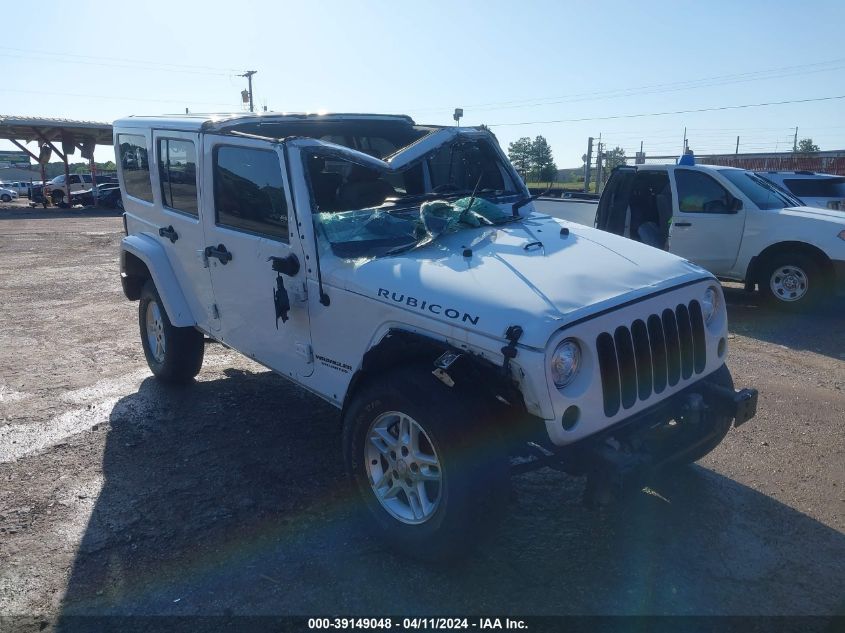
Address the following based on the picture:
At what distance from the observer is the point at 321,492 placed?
409 centimetres

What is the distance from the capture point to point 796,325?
7961mm

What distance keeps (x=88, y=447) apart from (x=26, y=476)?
472mm

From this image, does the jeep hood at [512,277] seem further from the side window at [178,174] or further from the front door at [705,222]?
the front door at [705,222]

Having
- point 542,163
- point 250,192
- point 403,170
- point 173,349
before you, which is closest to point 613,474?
point 403,170

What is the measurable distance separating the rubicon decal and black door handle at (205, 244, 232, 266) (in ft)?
5.00

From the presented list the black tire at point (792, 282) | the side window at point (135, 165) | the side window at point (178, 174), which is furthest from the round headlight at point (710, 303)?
the black tire at point (792, 282)

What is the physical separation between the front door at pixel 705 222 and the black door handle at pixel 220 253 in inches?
248

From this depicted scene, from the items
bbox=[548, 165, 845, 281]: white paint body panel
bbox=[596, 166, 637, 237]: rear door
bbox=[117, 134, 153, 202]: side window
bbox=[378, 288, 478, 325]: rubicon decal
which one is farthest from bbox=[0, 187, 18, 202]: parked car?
bbox=[378, 288, 478, 325]: rubicon decal

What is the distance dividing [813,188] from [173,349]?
39.7ft

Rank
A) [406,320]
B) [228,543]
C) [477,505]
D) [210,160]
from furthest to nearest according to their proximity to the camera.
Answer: [210,160] → [228,543] → [406,320] → [477,505]

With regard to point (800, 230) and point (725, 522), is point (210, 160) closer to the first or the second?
point (725, 522)

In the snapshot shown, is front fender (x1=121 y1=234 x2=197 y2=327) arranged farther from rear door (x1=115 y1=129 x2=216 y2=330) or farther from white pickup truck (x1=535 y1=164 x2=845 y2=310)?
white pickup truck (x1=535 y1=164 x2=845 y2=310)

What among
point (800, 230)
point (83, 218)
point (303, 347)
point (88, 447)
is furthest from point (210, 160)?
point (83, 218)

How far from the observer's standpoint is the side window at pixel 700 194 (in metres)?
8.69
